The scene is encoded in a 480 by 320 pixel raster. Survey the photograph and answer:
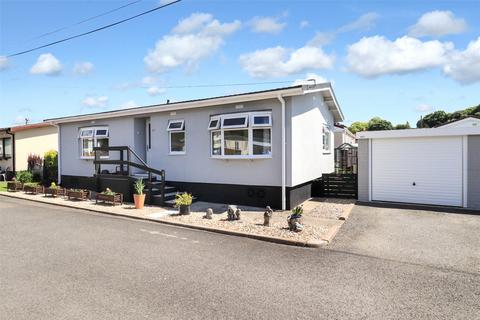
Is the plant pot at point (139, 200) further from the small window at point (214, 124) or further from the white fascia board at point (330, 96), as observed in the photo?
the white fascia board at point (330, 96)

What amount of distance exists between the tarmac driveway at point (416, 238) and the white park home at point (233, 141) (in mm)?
2598

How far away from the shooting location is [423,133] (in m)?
10.2

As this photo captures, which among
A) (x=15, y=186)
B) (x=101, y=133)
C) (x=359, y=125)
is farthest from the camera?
(x=359, y=125)

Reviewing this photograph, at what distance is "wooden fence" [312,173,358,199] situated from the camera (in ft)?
39.8

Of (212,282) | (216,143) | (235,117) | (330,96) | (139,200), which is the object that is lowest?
(212,282)

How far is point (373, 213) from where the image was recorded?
9.30 m

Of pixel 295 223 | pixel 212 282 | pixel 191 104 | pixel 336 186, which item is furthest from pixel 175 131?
pixel 212 282

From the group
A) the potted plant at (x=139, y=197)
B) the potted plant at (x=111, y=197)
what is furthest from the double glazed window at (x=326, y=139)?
the potted plant at (x=111, y=197)

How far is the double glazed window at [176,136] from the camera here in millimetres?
11430

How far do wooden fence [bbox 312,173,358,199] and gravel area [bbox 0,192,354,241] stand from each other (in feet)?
2.53

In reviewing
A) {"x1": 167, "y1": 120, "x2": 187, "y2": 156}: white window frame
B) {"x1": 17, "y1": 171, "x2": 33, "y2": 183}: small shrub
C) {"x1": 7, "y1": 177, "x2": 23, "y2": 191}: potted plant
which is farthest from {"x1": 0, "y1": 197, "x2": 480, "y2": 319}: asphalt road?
{"x1": 17, "y1": 171, "x2": 33, "y2": 183}: small shrub

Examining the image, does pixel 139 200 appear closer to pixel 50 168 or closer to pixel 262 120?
pixel 262 120

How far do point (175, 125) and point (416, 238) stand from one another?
8.25m

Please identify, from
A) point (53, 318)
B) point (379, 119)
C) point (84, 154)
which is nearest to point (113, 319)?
point (53, 318)
